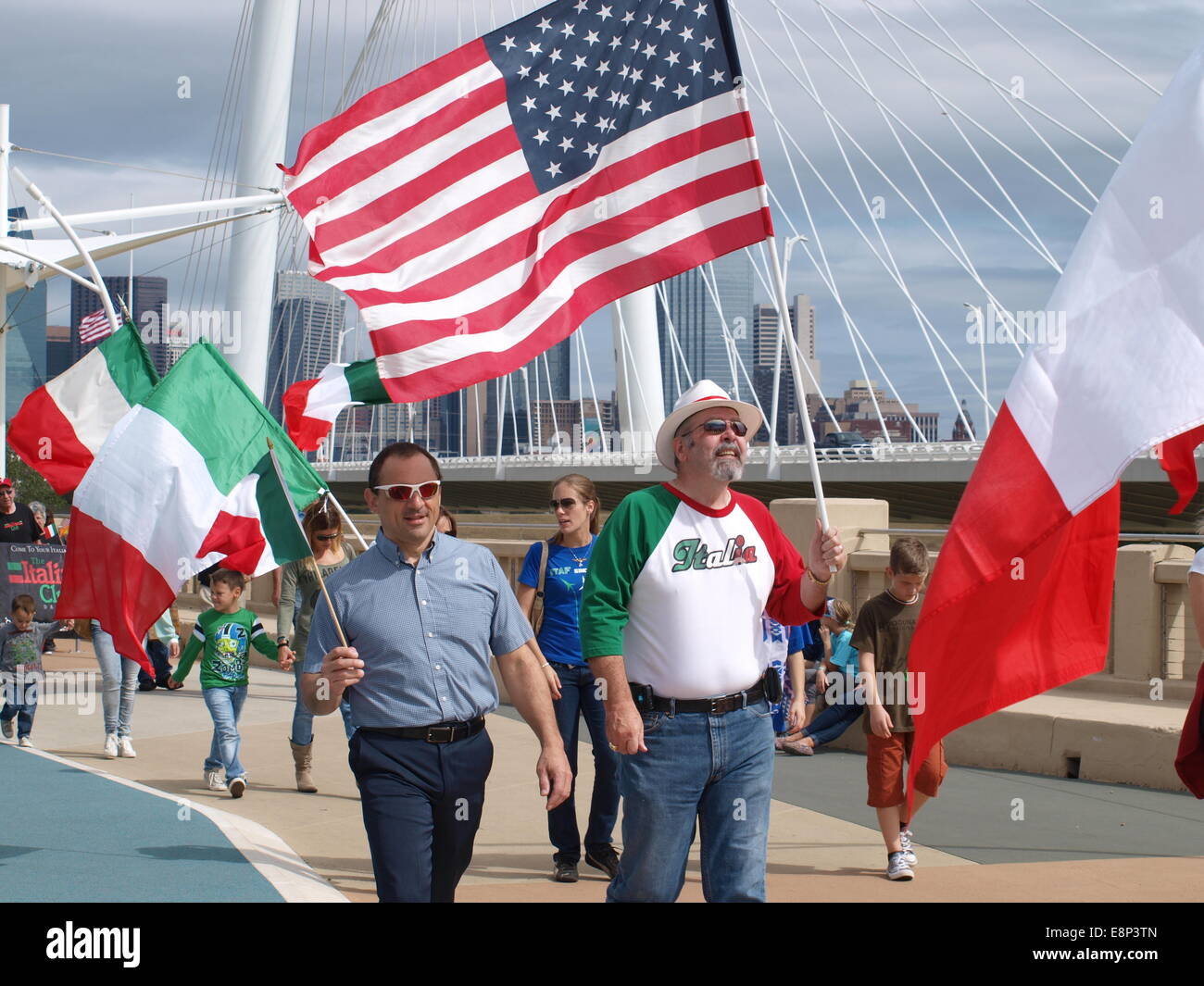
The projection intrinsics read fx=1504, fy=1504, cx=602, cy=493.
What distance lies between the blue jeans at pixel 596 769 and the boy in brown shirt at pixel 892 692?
1.07 meters

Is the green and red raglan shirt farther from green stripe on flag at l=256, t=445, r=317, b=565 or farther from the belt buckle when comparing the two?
green stripe on flag at l=256, t=445, r=317, b=565

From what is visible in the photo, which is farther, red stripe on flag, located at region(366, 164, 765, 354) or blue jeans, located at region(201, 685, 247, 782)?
blue jeans, located at region(201, 685, 247, 782)

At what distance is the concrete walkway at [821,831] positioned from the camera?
19.2ft

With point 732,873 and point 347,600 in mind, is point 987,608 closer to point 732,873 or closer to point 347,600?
point 732,873

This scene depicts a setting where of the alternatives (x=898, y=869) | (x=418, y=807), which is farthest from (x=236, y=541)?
(x=898, y=869)

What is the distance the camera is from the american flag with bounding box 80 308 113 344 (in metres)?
24.0

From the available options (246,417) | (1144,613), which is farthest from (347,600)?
(1144,613)

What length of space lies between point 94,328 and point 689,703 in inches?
876

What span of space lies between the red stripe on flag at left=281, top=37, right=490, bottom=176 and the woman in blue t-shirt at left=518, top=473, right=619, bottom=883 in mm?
1711

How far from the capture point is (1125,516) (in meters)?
41.6

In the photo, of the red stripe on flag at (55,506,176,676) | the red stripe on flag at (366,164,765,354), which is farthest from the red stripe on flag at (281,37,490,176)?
the red stripe on flag at (55,506,176,676)

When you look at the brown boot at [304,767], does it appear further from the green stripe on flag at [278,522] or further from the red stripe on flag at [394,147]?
the red stripe on flag at [394,147]

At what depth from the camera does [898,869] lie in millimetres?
6023

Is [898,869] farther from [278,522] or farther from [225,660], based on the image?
[225,660]
